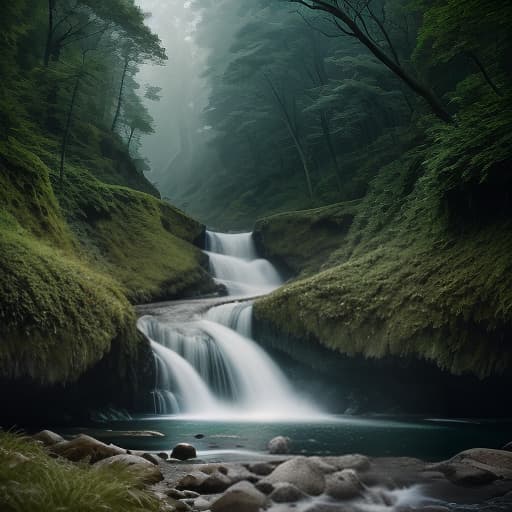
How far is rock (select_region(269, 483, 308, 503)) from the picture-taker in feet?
13.2

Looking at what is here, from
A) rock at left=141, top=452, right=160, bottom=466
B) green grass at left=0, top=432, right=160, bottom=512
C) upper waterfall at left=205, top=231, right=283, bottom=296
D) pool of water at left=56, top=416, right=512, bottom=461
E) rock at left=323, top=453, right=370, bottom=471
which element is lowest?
pool of water at left=56, top=416, right=512, bottom=461

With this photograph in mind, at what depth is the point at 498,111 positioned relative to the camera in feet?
29.8

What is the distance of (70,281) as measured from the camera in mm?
8484

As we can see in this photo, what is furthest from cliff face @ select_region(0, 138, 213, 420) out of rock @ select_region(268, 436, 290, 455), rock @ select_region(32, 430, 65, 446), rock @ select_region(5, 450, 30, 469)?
rock @ select_region(268, 436, 290, 455)

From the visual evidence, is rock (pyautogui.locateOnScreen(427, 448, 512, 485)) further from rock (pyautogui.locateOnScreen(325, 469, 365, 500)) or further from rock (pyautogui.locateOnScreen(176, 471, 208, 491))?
rock (pyautogui.locateOnScreen(176, 471, 208, 491))

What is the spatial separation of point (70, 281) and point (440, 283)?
22.3ft

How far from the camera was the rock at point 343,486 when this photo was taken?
421 centimetres

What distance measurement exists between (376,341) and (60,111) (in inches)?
531

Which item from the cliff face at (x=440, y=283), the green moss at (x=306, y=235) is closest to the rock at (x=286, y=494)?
the cliff face at (x=440, y=283)

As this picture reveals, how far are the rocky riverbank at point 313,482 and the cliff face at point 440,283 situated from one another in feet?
9.43

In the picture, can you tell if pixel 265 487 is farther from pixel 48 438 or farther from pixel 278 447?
pixel 48 438

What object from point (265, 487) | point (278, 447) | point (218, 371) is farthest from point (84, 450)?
point (218, 371)

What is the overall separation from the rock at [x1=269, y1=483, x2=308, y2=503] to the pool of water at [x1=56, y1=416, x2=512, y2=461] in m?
1.83

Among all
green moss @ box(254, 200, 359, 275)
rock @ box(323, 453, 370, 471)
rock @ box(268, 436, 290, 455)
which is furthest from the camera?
green moss @ box(254, 200, 359, 275)
